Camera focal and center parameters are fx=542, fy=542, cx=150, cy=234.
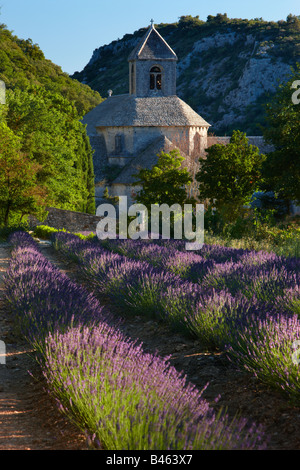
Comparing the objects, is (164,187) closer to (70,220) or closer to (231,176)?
(231,176)

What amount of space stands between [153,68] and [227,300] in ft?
162

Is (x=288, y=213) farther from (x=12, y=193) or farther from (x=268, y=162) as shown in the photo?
(x=12, y=193)

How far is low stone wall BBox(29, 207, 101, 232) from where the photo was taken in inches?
1061

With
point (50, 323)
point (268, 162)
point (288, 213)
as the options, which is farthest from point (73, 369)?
point (288, 213)

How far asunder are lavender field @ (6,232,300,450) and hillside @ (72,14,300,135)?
208 feet

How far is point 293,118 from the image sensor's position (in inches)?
951

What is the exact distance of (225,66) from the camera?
93.8 meters

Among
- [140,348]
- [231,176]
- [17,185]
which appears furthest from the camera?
[231,176]

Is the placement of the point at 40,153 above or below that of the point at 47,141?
below

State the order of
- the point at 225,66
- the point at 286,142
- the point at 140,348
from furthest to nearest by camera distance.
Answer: the point at 225,66 < the point at 286,142 < the point at 140,348

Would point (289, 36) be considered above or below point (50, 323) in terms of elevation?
above

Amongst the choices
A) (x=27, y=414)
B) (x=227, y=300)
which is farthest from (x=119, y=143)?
(x=27, y=414)

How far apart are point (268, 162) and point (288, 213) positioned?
5413 mm
